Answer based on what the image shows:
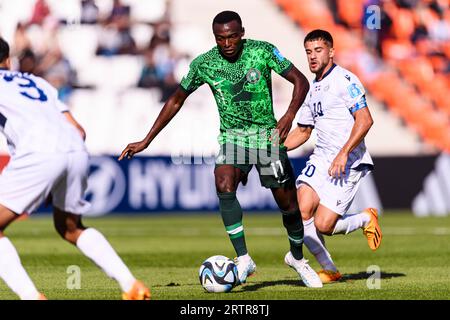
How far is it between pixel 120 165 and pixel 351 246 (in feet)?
25.1

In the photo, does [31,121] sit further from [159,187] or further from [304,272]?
[159,187]

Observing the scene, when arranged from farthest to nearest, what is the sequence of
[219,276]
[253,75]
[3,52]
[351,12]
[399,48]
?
[351,12] → [399,48] → [253,75] → [219,276] → [3,52]

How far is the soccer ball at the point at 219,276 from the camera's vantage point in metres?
8.67

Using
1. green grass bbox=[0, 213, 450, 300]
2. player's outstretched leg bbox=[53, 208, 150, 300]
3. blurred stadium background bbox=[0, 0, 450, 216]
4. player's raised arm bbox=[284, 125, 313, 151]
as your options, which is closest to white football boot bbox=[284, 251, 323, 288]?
green grass bbox=[0, 213, 450, 300]

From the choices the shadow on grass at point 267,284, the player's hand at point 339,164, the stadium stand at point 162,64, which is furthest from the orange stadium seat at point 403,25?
the player's hand at point 339,164

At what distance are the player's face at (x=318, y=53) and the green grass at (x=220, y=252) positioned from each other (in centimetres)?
212

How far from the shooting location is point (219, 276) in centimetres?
868

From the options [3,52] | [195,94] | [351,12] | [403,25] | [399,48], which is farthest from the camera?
[351,12]

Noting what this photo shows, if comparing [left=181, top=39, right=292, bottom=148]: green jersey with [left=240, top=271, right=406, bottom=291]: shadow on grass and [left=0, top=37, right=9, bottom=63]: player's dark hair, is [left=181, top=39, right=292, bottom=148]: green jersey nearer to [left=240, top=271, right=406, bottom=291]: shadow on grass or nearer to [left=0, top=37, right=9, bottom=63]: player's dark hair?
[left=240, top=271, right=406, bottom=291]: shadow on grass

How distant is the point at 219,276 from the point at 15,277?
2.31m

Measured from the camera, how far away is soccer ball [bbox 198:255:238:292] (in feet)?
28.5

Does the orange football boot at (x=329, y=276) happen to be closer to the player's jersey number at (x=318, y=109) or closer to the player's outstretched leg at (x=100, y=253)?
the player's jersey number at (x=318, y=109)

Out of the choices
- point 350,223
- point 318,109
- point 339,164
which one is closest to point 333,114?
point 318,109
